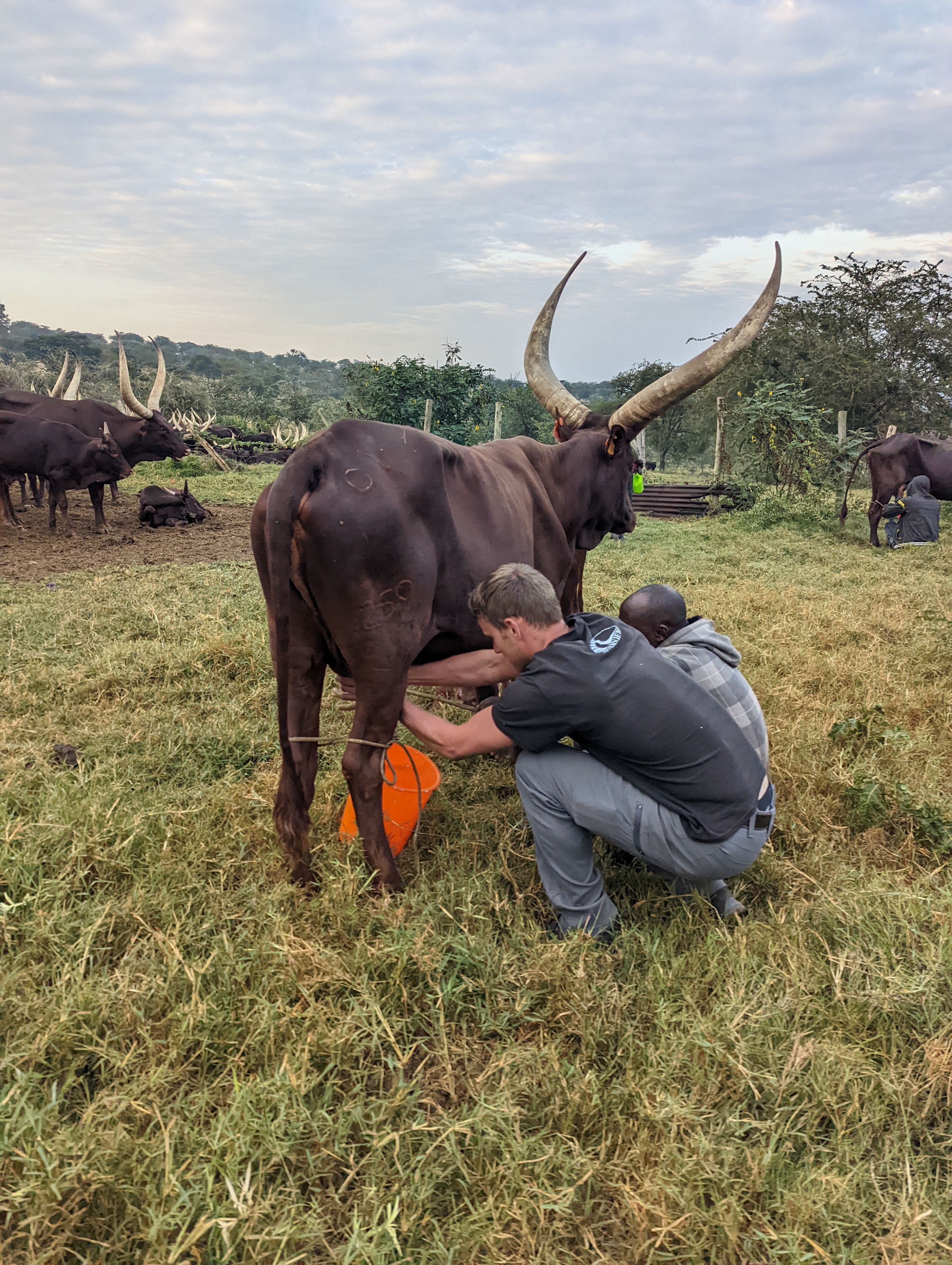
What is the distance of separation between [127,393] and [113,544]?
3.92 meters

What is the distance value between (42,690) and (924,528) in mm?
11434

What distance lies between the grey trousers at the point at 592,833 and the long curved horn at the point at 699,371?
7.37ft

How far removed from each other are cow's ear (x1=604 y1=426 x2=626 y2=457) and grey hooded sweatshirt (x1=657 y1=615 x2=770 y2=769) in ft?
6.10

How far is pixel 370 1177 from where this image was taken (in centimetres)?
170

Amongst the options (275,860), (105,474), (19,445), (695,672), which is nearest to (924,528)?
(695,672)

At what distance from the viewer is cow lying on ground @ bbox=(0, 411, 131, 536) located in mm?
10031

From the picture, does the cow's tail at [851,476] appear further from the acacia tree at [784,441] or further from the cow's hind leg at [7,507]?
the cow's hind leg at [7,507]

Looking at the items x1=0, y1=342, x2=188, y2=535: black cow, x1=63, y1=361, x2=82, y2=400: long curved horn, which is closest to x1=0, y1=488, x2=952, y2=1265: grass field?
x1=0, y1=342, x2=188, y2=535: black cow

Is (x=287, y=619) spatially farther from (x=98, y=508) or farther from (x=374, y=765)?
(x=98, y=508)

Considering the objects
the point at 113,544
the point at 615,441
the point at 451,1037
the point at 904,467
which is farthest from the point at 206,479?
the point at 451,1037

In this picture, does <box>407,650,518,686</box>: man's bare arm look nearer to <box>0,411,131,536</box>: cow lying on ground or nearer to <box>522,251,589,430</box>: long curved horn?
<box>522,251,589,430</box>: long curved horn

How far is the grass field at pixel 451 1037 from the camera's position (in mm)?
1606

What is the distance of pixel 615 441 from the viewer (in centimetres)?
445

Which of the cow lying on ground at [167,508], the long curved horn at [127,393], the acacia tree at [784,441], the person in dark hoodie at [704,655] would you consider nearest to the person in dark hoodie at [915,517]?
the acacia tree at [784,441]
